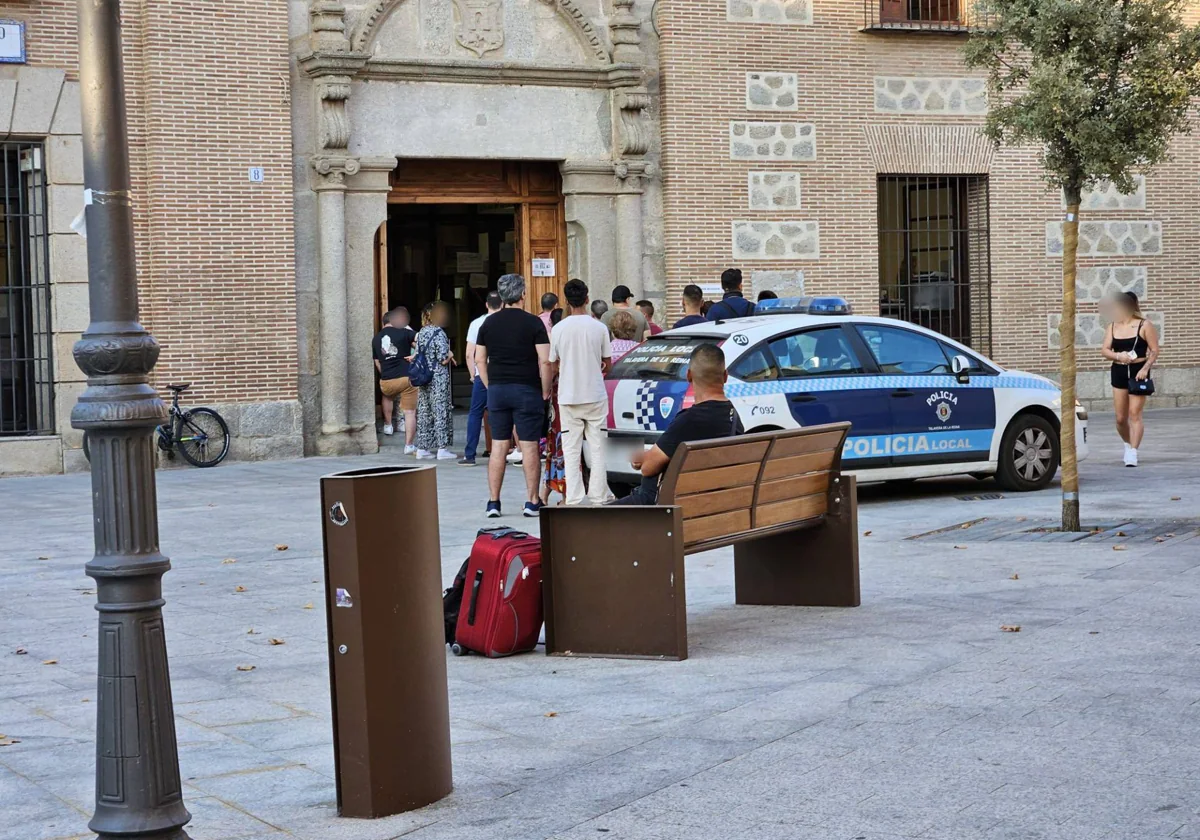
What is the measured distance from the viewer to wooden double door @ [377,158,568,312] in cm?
1938

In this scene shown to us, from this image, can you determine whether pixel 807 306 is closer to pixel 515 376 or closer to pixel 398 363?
pixel 515 376

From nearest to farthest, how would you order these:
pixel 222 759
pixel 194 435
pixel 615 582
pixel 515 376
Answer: pixel 222 759 → pixel 615 582 → pixel 515 376 → pixel 194 435

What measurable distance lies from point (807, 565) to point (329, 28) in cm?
1172

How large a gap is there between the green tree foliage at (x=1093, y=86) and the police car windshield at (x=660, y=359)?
2.76m

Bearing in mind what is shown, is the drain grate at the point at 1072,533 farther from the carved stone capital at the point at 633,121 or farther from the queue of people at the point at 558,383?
the carved stone capital at the point at 633,121

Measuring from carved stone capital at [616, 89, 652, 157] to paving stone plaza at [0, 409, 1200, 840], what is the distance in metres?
10.2

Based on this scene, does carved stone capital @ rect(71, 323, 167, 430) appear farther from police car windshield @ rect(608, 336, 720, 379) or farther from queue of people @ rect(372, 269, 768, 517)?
police car windshield @ rect(608, 336, 720, 379)

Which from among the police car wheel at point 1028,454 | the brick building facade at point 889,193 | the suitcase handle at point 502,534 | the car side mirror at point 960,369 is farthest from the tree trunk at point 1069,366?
the brick building facade at point 889,193

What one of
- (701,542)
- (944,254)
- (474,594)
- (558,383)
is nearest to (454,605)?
(474,594)

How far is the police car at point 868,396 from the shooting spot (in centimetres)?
1203

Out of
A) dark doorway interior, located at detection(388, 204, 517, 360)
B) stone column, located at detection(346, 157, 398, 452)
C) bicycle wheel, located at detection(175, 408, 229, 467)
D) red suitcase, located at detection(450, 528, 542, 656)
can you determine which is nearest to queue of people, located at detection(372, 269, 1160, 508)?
stone column, located at detection(346, 157, 398, 452)

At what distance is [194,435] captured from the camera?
56.6 ft

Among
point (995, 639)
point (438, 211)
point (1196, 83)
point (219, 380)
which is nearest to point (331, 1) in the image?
point (219, 380)

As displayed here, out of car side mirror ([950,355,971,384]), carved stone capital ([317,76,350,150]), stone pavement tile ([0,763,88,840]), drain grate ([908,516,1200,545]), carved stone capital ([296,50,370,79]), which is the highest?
carved stone capital ([296,50,370,79])
